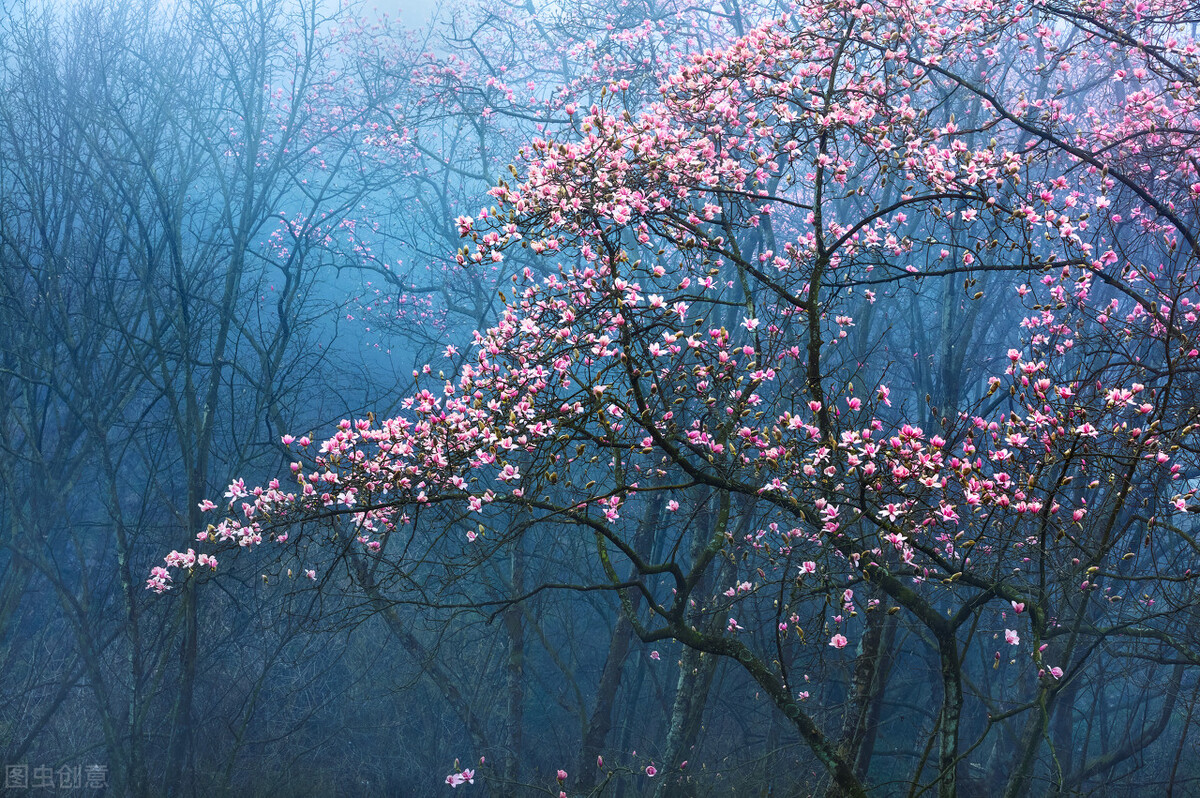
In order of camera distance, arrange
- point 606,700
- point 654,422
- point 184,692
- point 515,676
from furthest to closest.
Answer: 1. point 515,676
2. point 606,700
3. point 184,692
4. point 654,422

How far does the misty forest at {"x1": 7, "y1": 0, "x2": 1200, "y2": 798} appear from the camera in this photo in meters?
5.07

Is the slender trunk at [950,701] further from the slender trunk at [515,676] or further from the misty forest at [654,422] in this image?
the slender trunk at [515,676]

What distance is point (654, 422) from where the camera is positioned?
543 centimetres

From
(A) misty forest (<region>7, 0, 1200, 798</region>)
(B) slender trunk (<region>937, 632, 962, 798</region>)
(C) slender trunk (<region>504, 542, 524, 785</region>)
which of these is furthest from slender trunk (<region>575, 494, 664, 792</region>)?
(B) slender trunk (<region>937, 632, 962, 798</region>)

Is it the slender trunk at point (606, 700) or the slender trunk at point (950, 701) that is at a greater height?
the slender trunk at point (606, 700)

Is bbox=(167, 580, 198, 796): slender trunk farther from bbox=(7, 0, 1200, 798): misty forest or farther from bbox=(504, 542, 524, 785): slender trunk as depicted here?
bbox=(504, 542, 524, 785): slender trunk

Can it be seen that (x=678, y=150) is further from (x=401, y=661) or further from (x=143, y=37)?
(x=401, y=661)

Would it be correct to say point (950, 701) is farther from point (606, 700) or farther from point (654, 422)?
point (606, 700)

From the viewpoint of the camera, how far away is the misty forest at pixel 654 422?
5.07m

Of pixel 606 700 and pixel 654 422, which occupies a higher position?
pixel 654 422

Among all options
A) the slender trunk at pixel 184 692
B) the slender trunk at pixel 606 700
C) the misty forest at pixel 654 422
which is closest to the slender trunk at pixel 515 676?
the misty forest at pixel 654 422

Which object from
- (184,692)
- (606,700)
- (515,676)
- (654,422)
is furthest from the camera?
(515,676)

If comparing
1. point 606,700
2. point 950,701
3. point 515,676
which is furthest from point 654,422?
point 515,676

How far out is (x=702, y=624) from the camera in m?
10.5
